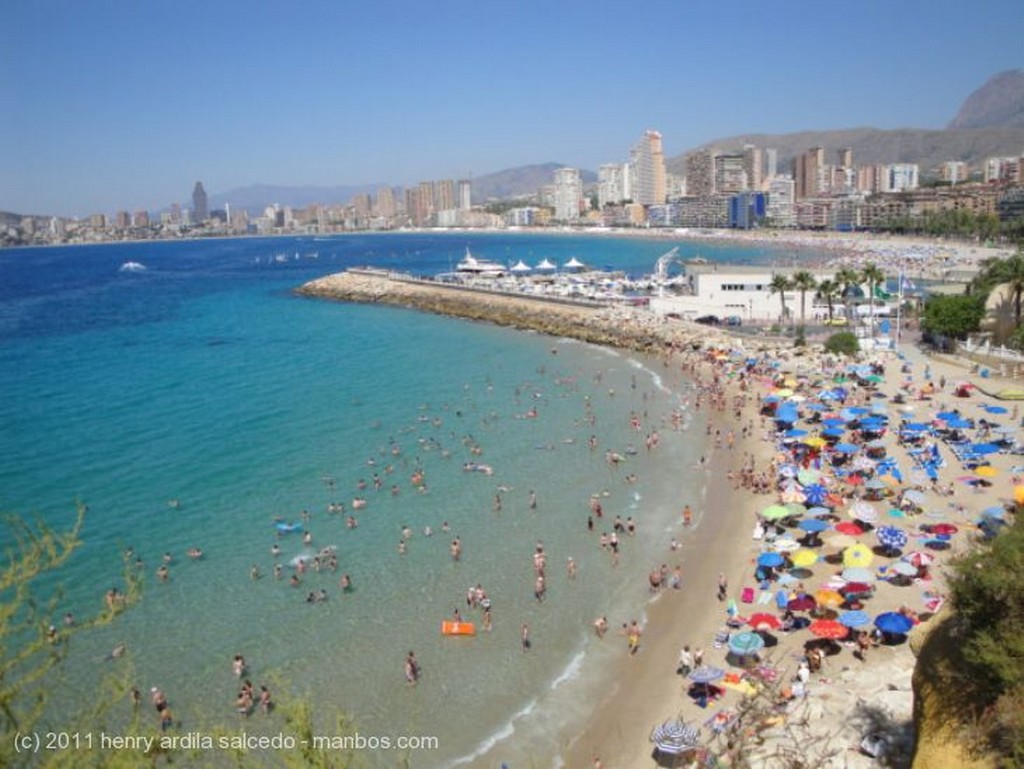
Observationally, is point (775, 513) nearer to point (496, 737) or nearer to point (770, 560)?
point (770, 560)

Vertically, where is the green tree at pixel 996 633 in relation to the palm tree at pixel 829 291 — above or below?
below

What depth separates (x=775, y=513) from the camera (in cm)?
2044

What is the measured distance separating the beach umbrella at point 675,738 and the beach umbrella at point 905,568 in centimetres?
731

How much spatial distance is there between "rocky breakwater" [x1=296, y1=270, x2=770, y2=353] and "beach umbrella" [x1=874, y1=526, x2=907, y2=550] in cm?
2626

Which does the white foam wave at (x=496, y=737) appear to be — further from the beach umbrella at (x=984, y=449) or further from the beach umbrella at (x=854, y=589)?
the beach umbrella at (x=984, y=449)

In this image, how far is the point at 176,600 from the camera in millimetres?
19172

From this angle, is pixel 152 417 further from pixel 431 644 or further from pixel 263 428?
pixel 431 644

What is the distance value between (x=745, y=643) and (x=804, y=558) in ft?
13.5

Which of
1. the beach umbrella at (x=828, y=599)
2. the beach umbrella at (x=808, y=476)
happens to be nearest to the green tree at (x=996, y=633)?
the beach umbrella at (x=828, y=599)

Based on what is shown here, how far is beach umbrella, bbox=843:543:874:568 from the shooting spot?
57.7 ft

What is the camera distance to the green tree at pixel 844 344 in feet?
125

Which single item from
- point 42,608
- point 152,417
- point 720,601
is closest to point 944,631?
point 720,601

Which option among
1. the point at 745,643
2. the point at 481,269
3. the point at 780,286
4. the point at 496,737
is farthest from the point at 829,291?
the point at 481,269

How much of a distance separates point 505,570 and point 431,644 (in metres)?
3.58
